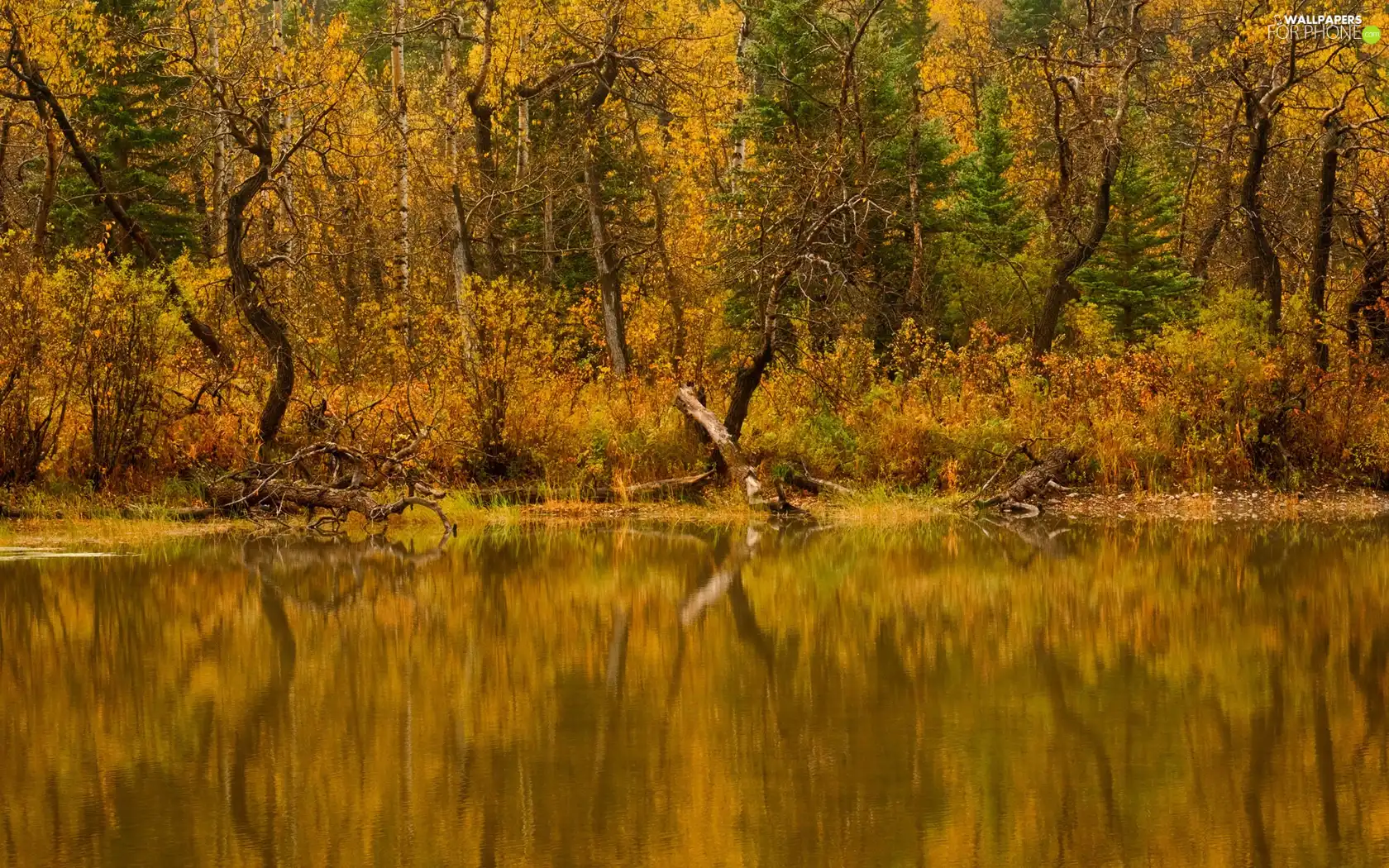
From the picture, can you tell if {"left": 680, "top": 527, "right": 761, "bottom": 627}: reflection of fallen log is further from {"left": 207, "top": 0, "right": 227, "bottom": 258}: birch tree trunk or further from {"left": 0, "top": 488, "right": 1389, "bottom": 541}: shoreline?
{"left": 207, "top": 0, "right": 227, "bottom": 258}: birch tree trunk

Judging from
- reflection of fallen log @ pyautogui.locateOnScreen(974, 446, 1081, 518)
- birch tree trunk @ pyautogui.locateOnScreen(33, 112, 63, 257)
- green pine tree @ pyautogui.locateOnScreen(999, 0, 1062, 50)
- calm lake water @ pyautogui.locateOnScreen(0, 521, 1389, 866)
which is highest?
green pine tree @ pyautogui.locateOnScreen(999, 0, 1062, 50)

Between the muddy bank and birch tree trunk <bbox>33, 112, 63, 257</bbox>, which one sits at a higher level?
birch tree trunk <bbox>33, 112, 63, 257</bbox>

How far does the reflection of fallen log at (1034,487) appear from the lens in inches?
791

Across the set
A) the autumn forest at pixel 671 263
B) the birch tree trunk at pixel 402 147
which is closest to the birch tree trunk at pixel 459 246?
the autumn forest at pixel 671 263

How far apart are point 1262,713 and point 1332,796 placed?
1805mm

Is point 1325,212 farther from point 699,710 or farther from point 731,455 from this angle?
point 699,710

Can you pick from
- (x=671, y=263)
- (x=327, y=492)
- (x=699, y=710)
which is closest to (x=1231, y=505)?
(x=327, y=492)

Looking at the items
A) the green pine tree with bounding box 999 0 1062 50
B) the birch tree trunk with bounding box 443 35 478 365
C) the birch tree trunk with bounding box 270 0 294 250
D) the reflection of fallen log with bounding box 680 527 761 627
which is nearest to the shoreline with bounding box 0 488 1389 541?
the reflection of fallen log with bounding box 680 527 761 627

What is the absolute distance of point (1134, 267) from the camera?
92.2 feet

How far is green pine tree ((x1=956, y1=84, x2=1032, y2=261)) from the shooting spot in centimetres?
3069

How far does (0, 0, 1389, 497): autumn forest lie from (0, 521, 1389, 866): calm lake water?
496cm

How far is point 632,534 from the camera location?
60.0 feet

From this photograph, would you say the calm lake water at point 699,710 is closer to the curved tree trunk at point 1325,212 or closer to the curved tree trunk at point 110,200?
the curved tree trunk at point 110,200

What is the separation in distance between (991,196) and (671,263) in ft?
21.6
